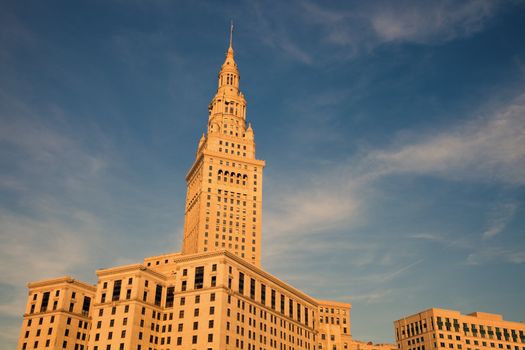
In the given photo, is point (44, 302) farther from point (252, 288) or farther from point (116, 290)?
point (252, 288)

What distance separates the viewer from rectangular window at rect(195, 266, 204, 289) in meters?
145

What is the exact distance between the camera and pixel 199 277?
146 m

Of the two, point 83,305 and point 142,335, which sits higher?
point 83,305

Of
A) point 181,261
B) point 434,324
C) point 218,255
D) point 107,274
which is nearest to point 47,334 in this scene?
point 107,274

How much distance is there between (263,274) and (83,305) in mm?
58682

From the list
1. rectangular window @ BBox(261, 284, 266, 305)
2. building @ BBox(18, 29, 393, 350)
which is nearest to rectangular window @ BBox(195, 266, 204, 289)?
building @ BBox(18, 29, 393, 350)

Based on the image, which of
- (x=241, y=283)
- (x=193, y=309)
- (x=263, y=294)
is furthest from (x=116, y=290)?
(x=263, y=294)

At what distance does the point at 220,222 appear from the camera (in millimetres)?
196000

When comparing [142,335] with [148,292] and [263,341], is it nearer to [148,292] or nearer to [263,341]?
[148,292]

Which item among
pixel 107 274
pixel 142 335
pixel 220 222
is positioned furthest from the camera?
pixel 220 222

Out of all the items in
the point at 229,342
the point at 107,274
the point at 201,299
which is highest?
the point at 107,274

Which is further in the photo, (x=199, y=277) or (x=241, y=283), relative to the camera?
(x=241, y=283)

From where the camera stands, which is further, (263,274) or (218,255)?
(263,274)

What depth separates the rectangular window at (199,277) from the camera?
476 feet
